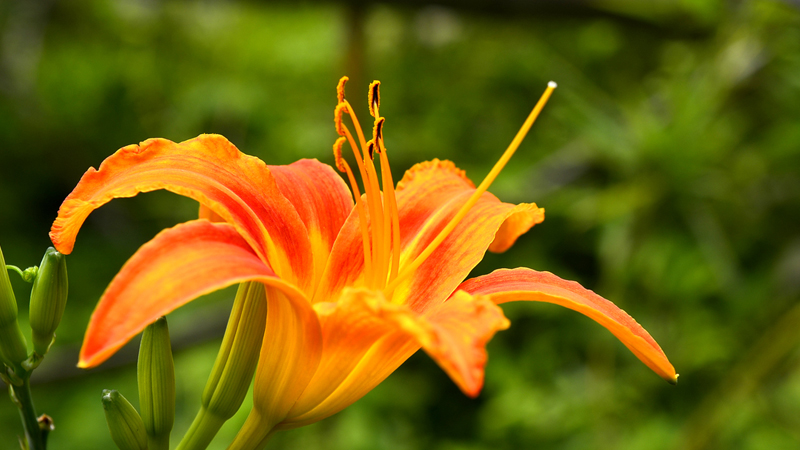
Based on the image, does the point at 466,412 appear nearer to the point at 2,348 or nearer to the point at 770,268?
the point at 770,268

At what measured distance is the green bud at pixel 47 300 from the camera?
84 cm

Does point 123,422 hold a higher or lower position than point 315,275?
lower

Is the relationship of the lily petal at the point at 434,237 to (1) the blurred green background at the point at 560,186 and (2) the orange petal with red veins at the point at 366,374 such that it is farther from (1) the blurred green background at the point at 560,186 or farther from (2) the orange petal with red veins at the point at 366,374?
(1) the blurred green background at the point at 560,186

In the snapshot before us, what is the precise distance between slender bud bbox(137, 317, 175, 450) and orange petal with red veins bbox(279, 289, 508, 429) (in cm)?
15

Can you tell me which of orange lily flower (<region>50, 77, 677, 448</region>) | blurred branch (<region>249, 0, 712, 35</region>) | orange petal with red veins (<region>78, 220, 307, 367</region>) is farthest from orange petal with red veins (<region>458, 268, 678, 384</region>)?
blurred branch (<region>249, 0, 712, 35</region>)

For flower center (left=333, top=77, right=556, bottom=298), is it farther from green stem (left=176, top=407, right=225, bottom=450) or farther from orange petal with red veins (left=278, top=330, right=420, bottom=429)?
green stem (left=176, top=407, right=225, bottom=450)

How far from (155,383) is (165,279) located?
256 mm

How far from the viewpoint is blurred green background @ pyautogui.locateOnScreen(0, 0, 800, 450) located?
234 centimetres

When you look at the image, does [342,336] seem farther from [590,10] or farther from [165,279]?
[590,10]

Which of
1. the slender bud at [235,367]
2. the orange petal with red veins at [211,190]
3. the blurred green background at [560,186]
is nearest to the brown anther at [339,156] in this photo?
the orange petal with red veins at [211,190]

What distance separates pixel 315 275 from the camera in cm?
101

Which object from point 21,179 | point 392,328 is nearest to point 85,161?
point 21,179

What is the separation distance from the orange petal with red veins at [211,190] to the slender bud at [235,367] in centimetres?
6

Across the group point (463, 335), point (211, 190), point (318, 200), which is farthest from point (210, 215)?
point (463, 335)
